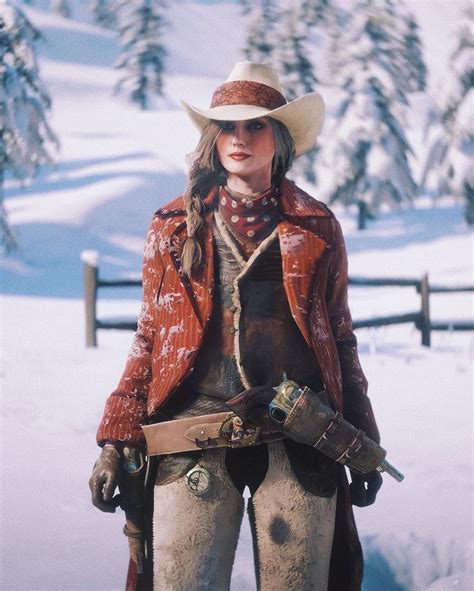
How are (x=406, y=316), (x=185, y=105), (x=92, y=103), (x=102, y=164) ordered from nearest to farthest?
(x=185, y=105), (x=406, y=316), (x=102, y=164), (x=92, y=103)

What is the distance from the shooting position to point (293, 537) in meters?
2.92

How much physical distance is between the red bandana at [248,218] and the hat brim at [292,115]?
255 mm

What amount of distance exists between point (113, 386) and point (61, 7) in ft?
212

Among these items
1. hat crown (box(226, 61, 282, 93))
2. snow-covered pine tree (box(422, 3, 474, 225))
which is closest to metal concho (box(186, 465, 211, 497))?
hat crown (box(226, 61, 282, 93))

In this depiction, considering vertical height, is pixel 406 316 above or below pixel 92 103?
below

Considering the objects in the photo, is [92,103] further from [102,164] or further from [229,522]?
[229,522]

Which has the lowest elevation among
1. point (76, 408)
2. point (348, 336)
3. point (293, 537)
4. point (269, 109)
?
point (76, 408)

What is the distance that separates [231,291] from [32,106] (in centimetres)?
1652

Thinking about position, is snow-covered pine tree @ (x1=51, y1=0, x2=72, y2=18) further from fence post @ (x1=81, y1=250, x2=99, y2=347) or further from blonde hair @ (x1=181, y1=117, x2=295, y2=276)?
blonde hair @ (x1=181, y1=117, x2=295, y2=276)

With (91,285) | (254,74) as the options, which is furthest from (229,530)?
(91,285)

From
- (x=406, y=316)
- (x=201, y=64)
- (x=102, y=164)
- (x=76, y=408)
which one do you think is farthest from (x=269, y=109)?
(x=201, y=64)

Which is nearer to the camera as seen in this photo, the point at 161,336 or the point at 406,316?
the point at 161,336

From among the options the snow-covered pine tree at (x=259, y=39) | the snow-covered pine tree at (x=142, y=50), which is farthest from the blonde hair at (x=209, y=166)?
the snow-covered pine tree at (x=142, y=50)

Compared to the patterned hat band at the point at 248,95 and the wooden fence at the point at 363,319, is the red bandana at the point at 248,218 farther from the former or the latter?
the wooden fence at the point at 363,319
